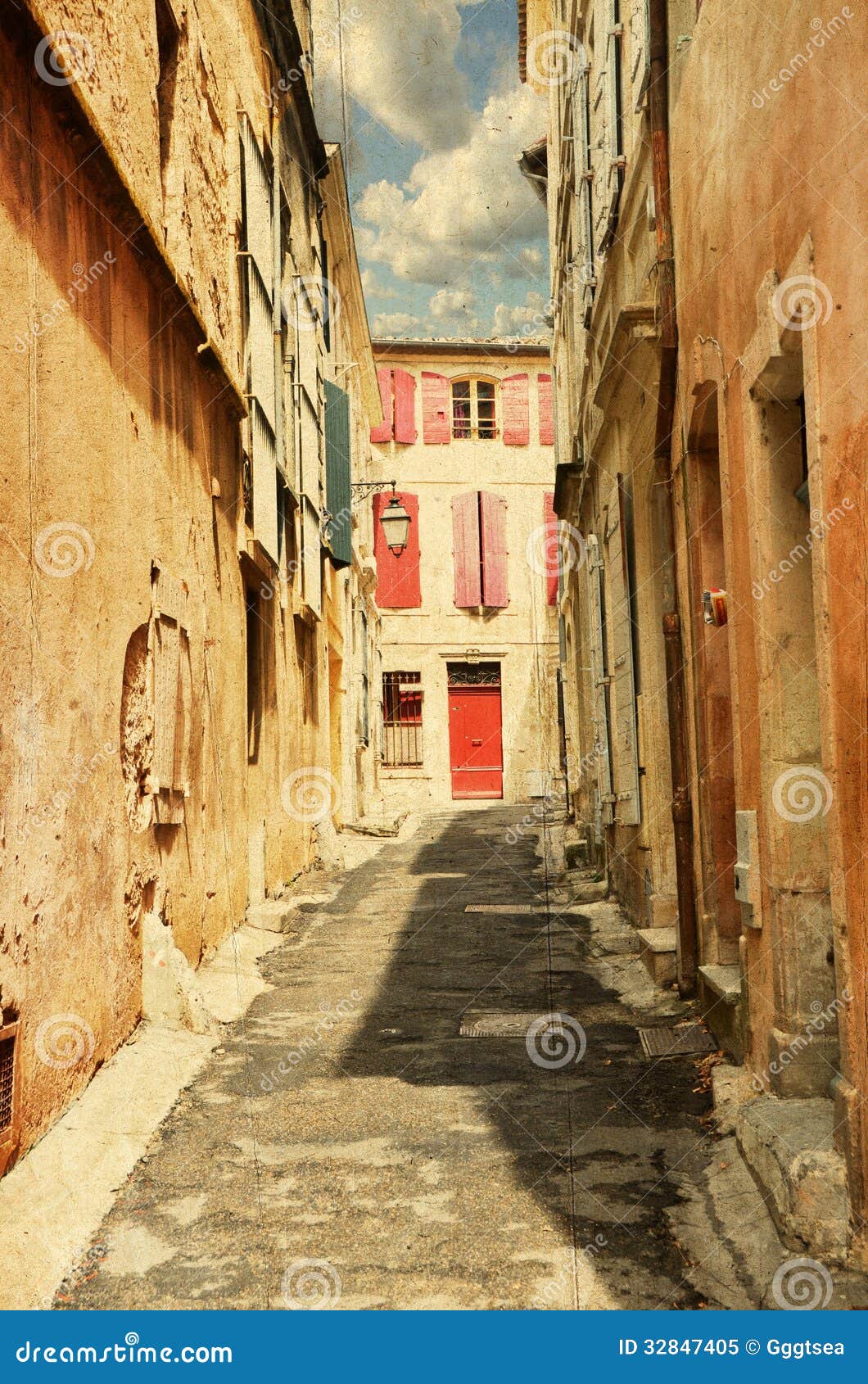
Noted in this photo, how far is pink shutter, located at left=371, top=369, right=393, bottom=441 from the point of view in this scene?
85.6 feet

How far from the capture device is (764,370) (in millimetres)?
4207

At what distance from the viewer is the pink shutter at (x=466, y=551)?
25.6 m

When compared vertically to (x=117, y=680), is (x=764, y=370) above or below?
above

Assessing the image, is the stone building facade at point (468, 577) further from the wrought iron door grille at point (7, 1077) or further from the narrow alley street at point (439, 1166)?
the wrought iron door grille at point (7, 1077)

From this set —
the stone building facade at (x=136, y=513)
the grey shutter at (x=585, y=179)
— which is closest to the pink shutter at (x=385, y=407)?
the stone building facade at (x=136, y=513)

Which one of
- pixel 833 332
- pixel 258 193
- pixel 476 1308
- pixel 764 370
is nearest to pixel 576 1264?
pixel 476 1308

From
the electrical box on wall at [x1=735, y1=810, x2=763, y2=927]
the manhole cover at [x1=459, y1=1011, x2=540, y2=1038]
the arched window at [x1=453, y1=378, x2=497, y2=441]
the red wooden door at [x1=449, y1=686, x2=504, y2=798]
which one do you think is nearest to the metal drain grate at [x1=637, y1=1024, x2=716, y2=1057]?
the manhole cover at [x1=459, y1=1011, x2=540, y2=1038]

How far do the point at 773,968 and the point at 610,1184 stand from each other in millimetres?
932

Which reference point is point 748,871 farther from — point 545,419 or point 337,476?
point 545,419

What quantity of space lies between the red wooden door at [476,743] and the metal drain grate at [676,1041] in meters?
19.4

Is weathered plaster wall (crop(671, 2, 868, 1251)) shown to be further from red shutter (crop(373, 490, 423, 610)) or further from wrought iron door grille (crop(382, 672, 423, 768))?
red shutter (crop(373, 490, 423, 610))

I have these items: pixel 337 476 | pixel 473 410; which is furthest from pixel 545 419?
pixel 337 476

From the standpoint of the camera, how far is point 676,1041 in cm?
545

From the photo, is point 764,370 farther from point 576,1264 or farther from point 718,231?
point 576,1264
